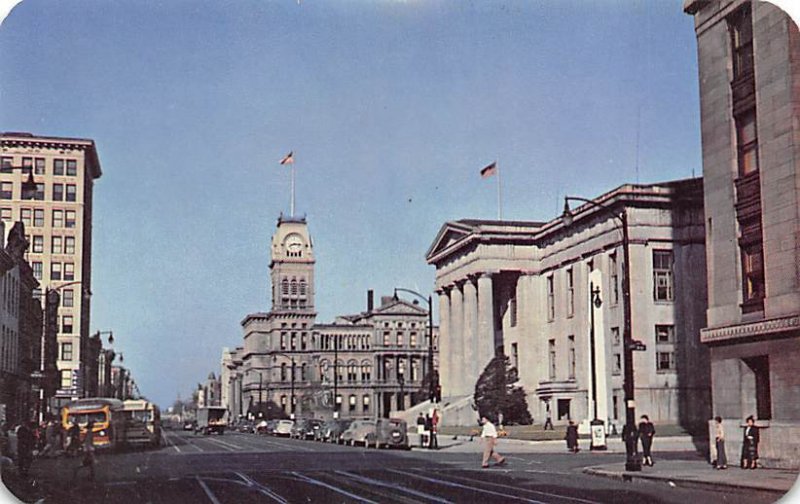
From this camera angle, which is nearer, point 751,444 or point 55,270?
point 751,444

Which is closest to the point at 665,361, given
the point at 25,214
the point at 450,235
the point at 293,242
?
the point at 450,235

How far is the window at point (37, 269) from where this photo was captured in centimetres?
3511

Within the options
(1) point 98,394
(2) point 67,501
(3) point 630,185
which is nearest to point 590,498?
(2) point 67,501

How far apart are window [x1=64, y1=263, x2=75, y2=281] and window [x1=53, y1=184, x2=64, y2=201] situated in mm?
2541

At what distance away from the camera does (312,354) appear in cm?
5869

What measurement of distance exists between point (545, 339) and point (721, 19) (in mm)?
45918

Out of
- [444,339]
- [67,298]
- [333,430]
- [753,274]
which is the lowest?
[333,430]

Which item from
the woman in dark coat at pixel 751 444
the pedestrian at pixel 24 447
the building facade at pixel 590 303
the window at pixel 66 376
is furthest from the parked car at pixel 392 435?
the pedestrian at pixel 24 447

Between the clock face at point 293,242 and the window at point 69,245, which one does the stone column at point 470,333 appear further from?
the window at point 69,245

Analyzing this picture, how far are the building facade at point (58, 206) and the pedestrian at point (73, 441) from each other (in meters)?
3.31

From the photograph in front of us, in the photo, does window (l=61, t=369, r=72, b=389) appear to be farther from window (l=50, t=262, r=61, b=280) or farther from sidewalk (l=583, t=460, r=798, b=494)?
sidewalk (l=583, t=460, r=798, b=494)

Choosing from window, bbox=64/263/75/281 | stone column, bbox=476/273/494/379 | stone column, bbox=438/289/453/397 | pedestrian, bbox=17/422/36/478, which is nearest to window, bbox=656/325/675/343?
stone column, bbox=476/273/494/379

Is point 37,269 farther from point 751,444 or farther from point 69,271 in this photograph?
point 751,444

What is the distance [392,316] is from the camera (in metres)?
58.6
